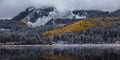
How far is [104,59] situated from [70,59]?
11.2 meters

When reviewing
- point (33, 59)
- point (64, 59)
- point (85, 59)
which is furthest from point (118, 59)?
point (33, 59)

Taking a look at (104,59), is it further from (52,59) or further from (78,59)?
(52,59)

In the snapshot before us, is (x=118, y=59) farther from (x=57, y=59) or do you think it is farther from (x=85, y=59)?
(x=57, y=59)

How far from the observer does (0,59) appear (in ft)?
357

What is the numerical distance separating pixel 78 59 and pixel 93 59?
571 cm

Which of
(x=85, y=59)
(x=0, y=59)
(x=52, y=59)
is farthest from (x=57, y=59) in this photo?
(x=0, y=59)

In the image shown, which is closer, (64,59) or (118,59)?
(118,59)

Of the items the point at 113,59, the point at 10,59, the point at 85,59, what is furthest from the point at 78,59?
the point at 10,59

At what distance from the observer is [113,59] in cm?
10719

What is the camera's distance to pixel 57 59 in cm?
11488

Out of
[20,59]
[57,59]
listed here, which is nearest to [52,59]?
[57,59]

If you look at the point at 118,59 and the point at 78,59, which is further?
the point at 78,59

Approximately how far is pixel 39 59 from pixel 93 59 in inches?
668

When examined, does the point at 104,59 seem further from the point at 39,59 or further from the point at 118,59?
the point at 39,59
